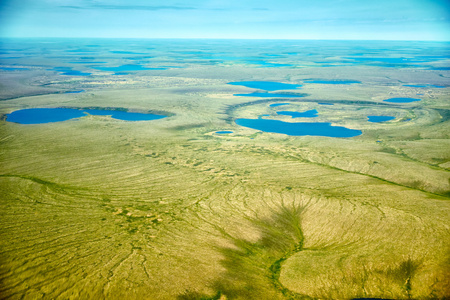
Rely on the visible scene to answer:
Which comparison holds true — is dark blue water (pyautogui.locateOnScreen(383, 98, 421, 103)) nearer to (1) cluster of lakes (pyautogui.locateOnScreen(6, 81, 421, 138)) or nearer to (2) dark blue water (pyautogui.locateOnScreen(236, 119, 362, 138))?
(1) cluster of lakes (pyautogui.locateOnScreen(6, 81, 421, 138))

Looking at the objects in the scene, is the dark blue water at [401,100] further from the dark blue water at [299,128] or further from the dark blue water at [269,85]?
the dark blue water at [299,128]

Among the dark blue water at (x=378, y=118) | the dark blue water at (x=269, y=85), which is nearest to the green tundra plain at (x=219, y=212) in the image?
the dark blue water at (x=378, y=118)

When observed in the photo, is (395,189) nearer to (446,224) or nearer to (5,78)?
(446,224)

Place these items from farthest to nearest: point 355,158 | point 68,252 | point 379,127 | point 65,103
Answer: point 65,103, point 379,127, point 355,158, point 68,252

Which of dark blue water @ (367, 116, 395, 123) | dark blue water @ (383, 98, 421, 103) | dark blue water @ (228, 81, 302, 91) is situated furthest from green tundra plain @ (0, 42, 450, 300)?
dark blue water @ (228, 81, 302, 91)

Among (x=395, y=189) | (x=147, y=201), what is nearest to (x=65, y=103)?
(x=147, y=201)

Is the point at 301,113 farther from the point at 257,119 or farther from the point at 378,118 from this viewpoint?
the point at 378,118

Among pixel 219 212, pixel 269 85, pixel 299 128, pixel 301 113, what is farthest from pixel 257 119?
pixel 269 85
